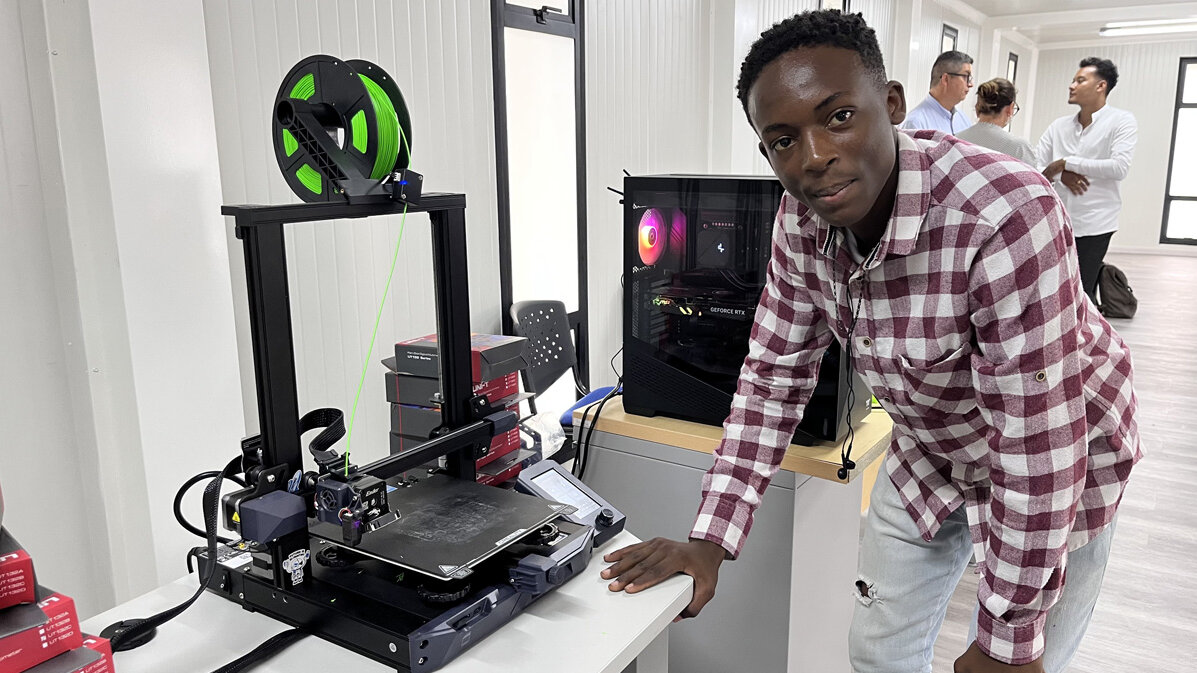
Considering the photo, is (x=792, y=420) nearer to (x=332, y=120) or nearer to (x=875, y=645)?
(x=875, y=645)

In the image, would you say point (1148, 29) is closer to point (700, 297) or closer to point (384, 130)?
point (700, 297)

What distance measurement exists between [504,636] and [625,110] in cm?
286

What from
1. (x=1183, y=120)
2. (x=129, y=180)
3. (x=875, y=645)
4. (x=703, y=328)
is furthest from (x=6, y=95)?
(x=1183, y=120)

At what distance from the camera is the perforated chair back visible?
2.75 m

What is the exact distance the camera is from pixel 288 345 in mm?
1021

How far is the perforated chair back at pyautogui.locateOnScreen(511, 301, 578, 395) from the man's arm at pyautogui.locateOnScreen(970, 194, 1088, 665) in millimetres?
1836

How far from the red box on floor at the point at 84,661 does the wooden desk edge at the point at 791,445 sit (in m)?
1.04

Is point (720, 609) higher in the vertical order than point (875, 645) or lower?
lower

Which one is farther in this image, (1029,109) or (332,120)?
(1029,109)

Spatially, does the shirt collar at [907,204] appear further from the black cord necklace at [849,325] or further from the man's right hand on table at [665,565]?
the man's right hand on table at [665,565]

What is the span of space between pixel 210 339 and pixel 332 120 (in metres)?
0.88

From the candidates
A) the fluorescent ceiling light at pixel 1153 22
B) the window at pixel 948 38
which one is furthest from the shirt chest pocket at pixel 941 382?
the fluorescent ceiling light at pixel 1153 22

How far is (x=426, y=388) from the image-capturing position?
5.84ft

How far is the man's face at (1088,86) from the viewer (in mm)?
4379
